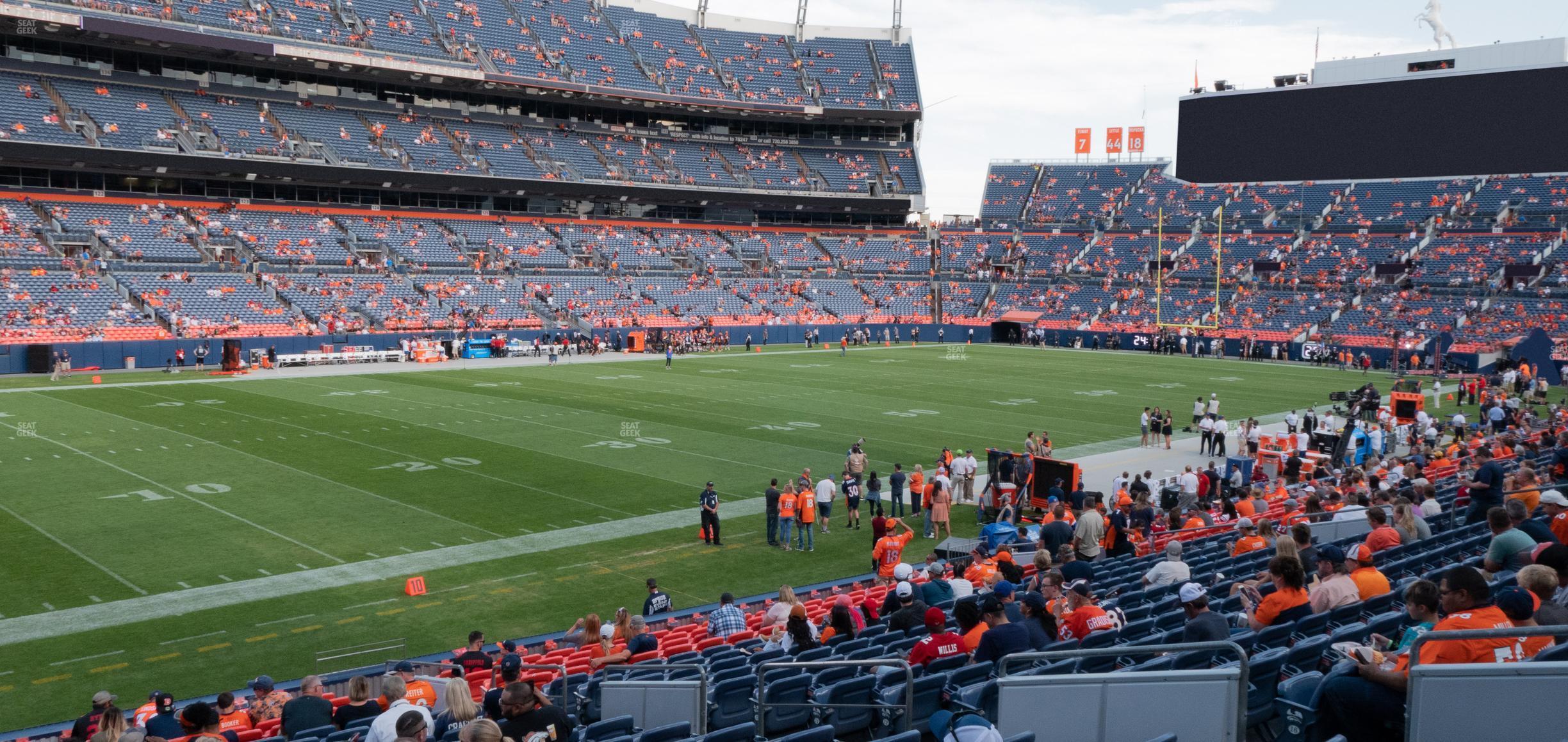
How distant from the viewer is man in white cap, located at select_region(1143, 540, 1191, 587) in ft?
37.2

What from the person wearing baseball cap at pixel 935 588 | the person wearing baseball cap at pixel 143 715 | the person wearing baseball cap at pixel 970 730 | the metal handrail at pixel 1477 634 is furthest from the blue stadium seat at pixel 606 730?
the metal handrail at pixel 1477 634

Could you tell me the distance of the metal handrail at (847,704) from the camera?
7.18m

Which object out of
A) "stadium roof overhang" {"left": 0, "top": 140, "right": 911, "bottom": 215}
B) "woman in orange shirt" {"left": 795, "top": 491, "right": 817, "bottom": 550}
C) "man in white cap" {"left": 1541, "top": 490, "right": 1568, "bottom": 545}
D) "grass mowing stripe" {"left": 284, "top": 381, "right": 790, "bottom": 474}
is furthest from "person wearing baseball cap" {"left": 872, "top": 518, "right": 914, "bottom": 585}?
"stadium roof overhang" {"left": 0, "top": 140, "right": 911, "bottom": 215}

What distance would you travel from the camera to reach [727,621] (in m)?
12.6

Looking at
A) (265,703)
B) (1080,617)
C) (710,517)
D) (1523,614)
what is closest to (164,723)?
(265,703)

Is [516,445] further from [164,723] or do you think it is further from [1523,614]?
[1523,614]

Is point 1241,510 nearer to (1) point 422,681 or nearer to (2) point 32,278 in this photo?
(1) point 422,681

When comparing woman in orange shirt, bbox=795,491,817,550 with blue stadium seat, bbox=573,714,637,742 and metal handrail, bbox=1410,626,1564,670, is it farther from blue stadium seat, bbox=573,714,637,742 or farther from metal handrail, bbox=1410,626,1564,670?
metal handrail, bbox=1410,626,1564,670

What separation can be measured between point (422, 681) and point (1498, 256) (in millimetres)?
69788

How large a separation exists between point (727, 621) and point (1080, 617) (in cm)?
472

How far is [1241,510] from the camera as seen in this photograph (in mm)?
16594

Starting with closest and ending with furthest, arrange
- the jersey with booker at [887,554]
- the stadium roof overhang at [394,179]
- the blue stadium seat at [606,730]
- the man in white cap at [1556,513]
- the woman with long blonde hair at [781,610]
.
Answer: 1. the blue stadium seat at [606,730]
2. the man in white cap at [1556,513]
3. the woman with long blonde hair at [781,610]
4. the jersey with booker at [887,554]
5. the stadium roof overhang at [394,179]

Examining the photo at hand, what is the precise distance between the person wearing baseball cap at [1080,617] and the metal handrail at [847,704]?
63.7 inches

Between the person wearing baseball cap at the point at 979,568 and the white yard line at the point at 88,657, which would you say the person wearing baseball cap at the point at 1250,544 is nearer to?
the person wearing baseball cap at the point at 979,568
